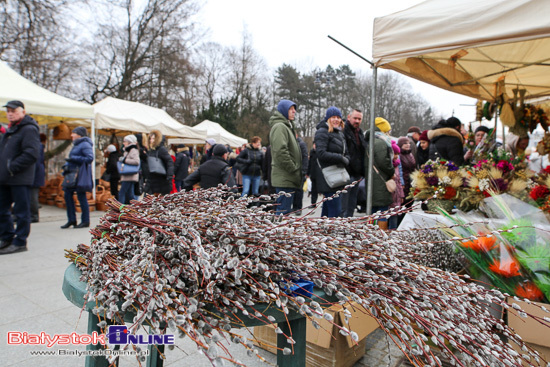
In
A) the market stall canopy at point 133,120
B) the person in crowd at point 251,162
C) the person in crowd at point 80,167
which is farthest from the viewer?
the market stall canopy at point 133,120

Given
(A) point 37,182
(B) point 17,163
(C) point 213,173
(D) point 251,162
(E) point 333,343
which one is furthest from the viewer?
(D) point 251,162

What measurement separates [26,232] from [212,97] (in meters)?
27.6

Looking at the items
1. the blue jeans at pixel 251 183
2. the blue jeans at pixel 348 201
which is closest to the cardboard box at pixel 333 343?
the blue jeans at pixel 348 201

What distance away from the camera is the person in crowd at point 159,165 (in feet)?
20.8

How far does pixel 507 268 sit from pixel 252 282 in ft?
4.82

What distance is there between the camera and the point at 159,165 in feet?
20.8

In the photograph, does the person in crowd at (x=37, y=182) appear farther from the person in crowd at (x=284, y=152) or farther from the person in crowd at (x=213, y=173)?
the person in crowd at (x=284, y=152)

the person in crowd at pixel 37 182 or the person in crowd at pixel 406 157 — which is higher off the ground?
the person in crowd at pixel 406 157

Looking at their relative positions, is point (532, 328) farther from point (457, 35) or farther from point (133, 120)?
point (133, 120)

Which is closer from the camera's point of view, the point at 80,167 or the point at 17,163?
the point at 17,163

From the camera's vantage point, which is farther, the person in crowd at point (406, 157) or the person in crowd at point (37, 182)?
the person in crowd at point (37, 182)

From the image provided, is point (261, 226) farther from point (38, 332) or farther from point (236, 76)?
point (236, 76)

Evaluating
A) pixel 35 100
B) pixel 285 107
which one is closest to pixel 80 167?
pixel 35 100

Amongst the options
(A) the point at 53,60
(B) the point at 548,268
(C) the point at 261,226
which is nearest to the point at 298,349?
(C) the point at 261,226
